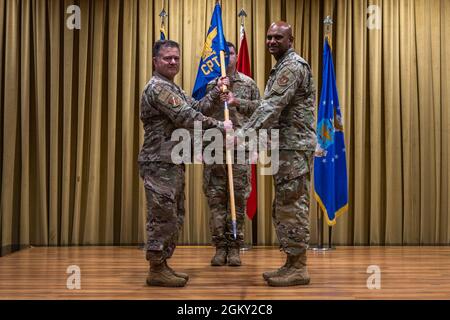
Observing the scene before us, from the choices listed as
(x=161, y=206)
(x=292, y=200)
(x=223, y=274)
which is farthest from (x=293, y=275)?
(x=161, y=206)

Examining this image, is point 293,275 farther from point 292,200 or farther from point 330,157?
point 330,157

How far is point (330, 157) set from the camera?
228 inches

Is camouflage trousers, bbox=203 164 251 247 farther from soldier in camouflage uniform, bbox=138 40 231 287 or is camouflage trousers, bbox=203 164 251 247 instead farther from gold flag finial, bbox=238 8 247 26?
gold flag finial, bbox=238 8 247 26

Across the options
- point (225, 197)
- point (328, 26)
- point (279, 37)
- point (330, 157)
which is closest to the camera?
point (279, 37)

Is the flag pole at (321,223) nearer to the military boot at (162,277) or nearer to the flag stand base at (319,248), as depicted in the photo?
the flag stand base at (319,248)

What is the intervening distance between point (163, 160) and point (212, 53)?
4.66ft

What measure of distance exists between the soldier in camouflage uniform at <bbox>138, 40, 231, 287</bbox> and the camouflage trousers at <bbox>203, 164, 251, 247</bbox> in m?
1.03

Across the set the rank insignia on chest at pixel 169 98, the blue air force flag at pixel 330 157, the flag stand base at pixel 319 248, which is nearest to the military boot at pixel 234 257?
the flag stand base at pixel 319 248

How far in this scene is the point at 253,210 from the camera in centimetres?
594

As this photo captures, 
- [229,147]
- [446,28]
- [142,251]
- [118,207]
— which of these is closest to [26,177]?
[118,207]

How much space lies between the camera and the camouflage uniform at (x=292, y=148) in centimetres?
373

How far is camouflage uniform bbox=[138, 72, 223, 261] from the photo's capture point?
3.62m

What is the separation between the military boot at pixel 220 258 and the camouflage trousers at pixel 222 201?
0.04 metres
